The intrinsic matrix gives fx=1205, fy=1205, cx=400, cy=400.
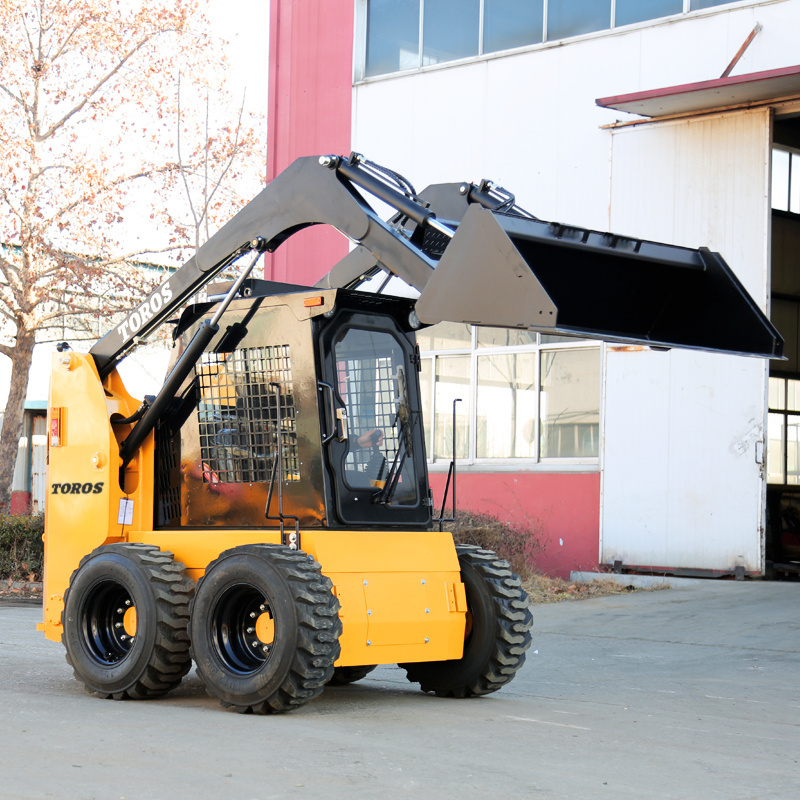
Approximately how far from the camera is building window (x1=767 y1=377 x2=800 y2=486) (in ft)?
71.7

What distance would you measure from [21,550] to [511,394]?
23.7ft

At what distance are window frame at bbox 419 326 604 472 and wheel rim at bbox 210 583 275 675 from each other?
9213 millimetres

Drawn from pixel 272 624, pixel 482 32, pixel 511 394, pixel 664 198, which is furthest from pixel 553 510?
pixel 272 624

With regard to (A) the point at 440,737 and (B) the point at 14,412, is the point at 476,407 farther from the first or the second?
(A) the point at 440,737

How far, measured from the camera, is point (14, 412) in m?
23.3

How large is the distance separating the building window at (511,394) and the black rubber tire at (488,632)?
8699 mm

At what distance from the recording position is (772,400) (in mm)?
22203

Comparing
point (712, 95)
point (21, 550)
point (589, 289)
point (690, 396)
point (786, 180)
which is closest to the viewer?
point (589, 289)

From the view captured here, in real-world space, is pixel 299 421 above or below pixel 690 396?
below

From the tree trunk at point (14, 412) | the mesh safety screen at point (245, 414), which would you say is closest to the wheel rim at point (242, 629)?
the mesh safety screen at point (245, 414)

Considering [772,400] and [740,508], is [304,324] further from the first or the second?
[772,400]

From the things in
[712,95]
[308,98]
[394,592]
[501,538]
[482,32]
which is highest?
[482,32]

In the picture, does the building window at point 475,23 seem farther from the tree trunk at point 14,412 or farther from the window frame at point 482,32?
the tree trunk at point 14,412

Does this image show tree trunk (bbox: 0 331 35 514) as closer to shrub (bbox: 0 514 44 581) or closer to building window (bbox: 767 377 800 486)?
shrub (bbox: 0 514 44 581)
